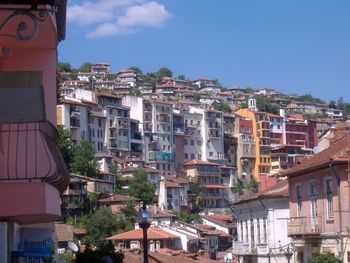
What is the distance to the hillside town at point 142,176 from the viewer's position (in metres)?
11.3

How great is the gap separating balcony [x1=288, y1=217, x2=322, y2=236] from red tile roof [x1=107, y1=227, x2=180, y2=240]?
115 feet

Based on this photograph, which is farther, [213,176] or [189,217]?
[213,176]

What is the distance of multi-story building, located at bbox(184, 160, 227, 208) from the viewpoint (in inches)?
6183

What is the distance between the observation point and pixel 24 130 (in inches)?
452

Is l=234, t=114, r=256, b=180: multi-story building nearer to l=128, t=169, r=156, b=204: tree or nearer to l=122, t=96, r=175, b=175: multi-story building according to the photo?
l=122, t=96, r=175, b=175: multi-story building

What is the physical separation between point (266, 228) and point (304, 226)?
8.87m

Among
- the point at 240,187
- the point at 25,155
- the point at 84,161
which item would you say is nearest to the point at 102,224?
the point at 84,161

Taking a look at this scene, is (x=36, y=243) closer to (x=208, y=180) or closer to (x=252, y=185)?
(x=208, y=180)

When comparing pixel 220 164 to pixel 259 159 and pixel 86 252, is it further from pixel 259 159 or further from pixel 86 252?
pixel 86 252

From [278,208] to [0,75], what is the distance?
36.6 meters

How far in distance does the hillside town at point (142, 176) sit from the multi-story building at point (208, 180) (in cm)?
25

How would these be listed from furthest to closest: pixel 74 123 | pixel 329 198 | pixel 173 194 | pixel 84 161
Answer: pixel 173 194
pixel 74 123
pixel 84 161
pixel 329 198

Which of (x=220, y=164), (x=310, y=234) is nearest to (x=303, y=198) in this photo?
(x=310, y=234)

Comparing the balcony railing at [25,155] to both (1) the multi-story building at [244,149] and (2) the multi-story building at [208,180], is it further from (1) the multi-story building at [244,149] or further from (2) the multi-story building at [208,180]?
(1) the multi-story building at [244,149]
